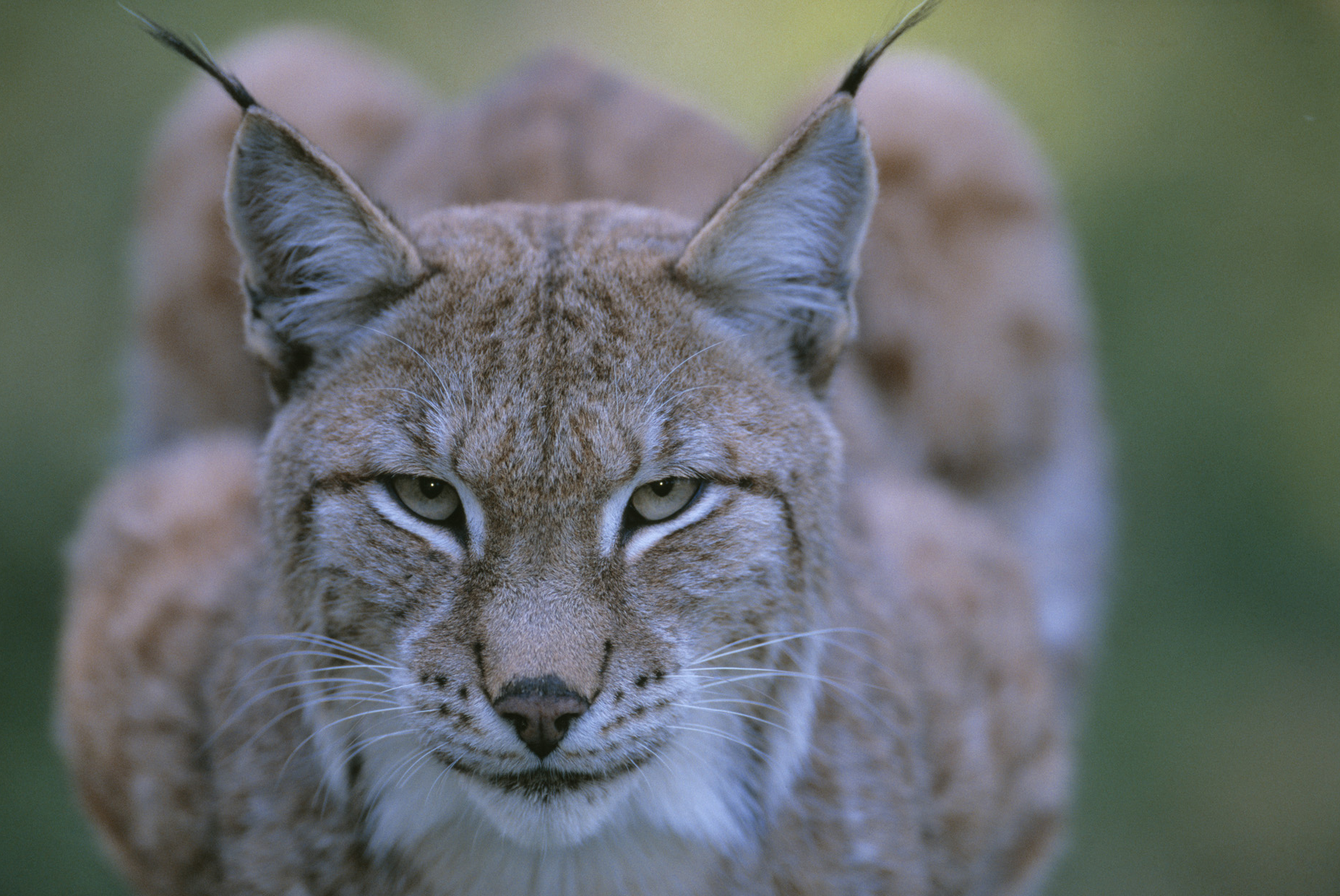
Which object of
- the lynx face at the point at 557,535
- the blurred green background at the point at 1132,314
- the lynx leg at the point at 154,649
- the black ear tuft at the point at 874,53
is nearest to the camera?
the lynx face at the point at 557,535

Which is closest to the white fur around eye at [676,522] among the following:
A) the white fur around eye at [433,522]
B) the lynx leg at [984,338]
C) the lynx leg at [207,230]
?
the white fur around eye at [433,522]

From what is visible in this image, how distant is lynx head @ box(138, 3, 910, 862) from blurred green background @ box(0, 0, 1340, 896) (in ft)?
8.74

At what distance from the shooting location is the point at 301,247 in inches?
106

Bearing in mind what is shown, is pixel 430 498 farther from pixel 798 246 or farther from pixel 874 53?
pixel 874 53

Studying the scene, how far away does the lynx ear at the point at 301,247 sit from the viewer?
2504mm

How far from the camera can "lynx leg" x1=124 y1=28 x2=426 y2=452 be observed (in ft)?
15.3

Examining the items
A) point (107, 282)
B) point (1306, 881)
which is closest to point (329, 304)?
point (1306, 881)

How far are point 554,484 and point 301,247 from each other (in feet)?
2.46

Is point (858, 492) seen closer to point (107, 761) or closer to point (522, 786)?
point (522, 786)

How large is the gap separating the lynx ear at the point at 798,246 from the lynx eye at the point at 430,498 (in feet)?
2.07

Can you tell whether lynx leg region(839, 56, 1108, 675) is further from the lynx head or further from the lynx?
the lynx head

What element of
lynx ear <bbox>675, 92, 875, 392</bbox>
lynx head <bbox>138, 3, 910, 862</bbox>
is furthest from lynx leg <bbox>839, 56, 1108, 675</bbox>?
lynx head <bbox>138, 3, 910, 862</bbox>

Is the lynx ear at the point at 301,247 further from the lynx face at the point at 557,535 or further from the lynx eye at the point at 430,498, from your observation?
the lynx eye at the point at 430,498

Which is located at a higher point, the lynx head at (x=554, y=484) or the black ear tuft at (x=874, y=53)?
the black ear tuft at (x=874, y=53)
